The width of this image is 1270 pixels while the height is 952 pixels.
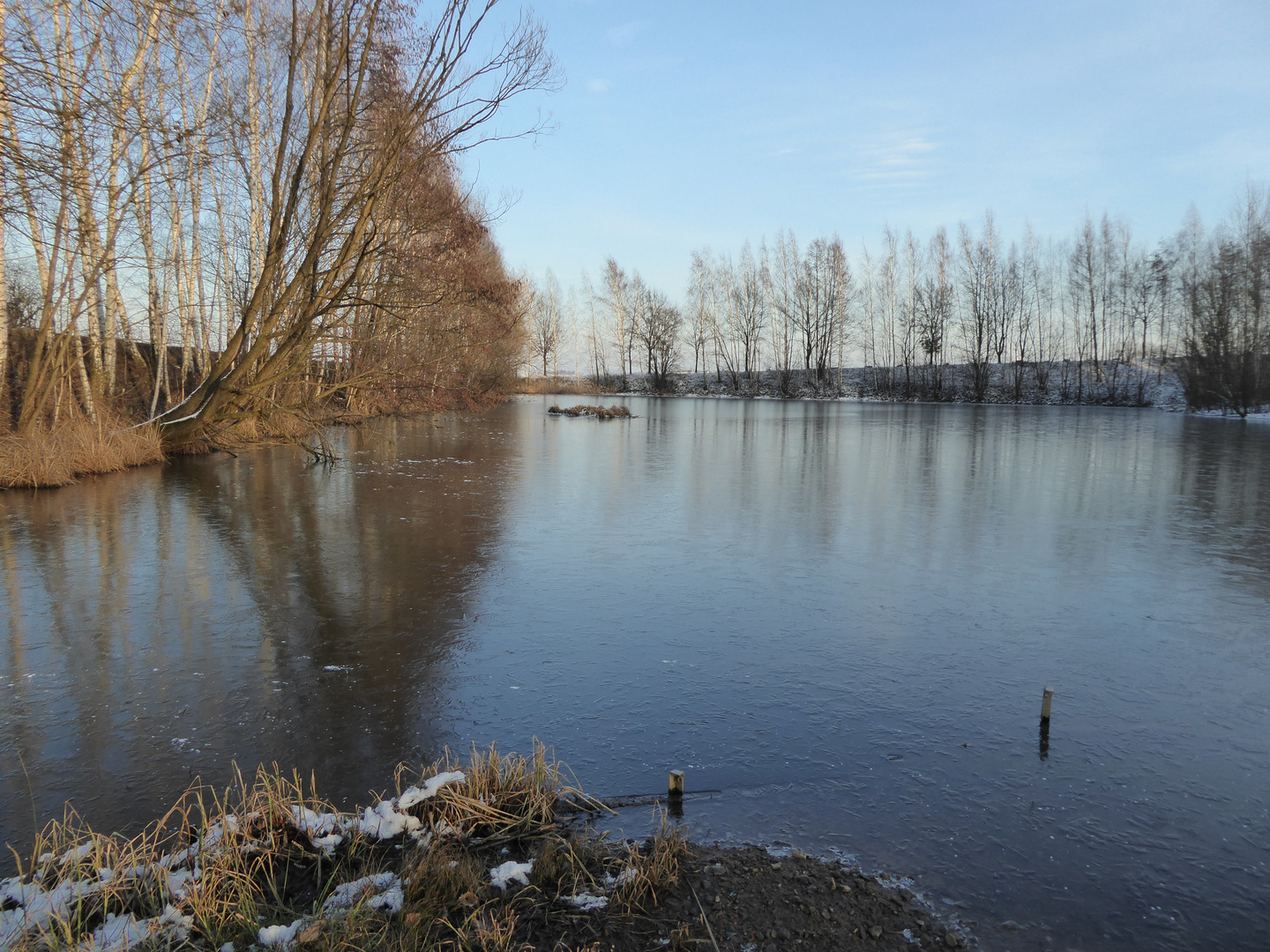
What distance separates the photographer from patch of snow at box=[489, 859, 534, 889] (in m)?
3.08

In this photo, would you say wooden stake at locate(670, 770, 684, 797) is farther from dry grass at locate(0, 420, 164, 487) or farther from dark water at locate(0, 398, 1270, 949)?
dry grass at locate(0, 420, 164, 487)

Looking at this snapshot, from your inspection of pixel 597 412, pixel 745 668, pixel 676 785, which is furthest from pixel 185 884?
pixel 597 412

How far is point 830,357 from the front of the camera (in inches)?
2438

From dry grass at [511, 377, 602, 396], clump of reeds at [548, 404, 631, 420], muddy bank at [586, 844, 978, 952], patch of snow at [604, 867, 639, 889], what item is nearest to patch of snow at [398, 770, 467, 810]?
patch of snow at [604, 867, 639, 889]

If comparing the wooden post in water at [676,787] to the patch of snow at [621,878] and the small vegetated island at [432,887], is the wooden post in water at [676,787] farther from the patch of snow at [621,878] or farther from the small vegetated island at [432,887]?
the patch of snow at [621,878]

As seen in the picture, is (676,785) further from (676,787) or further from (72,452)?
(72,452)

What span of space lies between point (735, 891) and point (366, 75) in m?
14.5

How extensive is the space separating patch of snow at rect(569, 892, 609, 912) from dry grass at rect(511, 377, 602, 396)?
60514mm

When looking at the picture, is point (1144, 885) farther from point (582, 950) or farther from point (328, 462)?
point (328, 462)

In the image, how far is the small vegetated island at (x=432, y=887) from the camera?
273 centimetres

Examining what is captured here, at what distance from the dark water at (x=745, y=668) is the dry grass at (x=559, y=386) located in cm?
5346

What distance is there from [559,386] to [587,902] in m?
66.6

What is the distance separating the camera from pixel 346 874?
3119 millimetres

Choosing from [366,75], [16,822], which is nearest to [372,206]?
[366,75]
